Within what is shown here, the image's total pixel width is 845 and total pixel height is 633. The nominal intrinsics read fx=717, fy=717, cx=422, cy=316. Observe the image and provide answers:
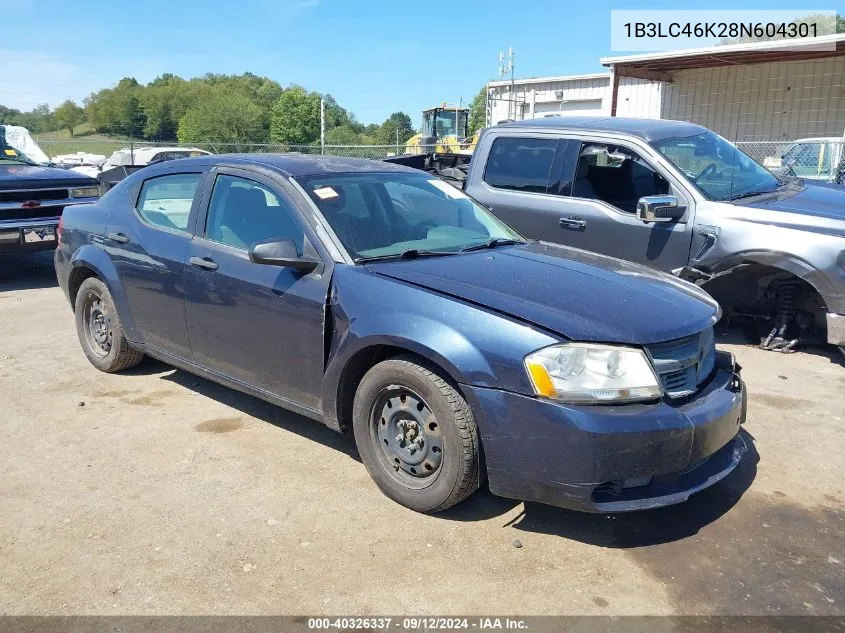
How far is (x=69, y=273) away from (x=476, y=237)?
130 inches

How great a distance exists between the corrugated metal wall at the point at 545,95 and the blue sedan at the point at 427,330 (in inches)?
921

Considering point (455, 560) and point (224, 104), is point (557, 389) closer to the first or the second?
point (455, 560)

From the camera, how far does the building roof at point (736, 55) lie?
1878 cm

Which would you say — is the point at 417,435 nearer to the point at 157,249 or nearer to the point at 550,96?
the point at 157,249

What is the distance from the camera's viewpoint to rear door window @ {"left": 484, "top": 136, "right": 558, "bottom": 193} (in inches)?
264

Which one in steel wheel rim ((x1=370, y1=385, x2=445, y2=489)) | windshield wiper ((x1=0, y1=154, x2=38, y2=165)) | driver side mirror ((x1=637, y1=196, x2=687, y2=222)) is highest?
windshield wiper ((x1=0, y1=154, x2=38, y2=165))

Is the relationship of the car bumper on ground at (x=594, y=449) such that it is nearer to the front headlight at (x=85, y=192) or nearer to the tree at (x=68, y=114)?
the front headlight at (x=85, y=192)

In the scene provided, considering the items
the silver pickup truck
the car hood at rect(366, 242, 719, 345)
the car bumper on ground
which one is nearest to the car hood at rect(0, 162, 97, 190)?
the silver pickup truck

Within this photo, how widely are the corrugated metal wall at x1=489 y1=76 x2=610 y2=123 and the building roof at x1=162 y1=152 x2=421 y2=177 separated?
22892mm

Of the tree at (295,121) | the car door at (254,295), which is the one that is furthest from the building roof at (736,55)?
the tree at (295,121)

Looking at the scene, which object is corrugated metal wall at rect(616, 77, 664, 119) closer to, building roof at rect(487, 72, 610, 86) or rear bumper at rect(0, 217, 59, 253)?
building roof at rect(487, 72, 610, 86)

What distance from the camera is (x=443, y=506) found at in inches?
132

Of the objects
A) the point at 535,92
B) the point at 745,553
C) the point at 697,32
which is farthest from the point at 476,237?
the point at 535,92

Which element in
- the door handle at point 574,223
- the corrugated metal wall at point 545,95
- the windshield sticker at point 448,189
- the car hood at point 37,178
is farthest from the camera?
the corrugated metal wall at point 545,95
